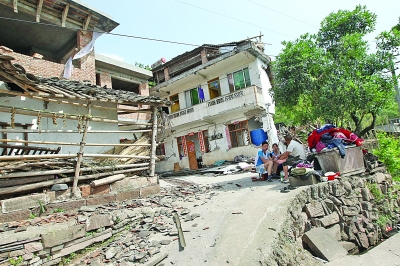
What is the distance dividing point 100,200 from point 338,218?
19.1 feet

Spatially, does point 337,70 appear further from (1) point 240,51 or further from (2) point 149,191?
(2) point 149,191

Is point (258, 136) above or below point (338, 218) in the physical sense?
above

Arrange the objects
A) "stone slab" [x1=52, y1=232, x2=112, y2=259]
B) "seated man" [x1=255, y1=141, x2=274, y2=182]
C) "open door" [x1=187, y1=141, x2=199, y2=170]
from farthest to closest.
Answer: "open door" [x1=187, y1=141, x2=199, y2=170] < "seated man" [x1=255, y1=141, x2=274, y2=182] < "stone slab" [x1=52, y1=232, x2=112, y2=259]

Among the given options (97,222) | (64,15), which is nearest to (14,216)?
(97,222)

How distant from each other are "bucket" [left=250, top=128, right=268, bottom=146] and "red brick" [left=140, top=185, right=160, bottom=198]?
10.3 m

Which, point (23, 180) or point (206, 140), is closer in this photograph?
point (23, 180)

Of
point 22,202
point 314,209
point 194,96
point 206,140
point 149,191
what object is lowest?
point 314,209

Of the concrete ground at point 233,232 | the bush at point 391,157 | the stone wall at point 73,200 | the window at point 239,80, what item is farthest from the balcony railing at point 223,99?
the concrete ground at point 233,232

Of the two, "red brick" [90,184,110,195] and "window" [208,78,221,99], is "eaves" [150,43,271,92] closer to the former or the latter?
"window" [208,78,221,99]

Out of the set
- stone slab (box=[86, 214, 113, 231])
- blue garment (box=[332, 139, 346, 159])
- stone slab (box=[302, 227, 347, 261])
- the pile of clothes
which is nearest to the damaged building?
the pile of clothes

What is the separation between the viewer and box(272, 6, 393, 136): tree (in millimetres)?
9297

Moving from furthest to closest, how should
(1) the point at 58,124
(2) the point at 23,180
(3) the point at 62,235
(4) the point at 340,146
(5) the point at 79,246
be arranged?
(1) the point at 58,124 < (4) the point at 340,146 < (2) the point at 23,180 < (5) the point at 79,246 < (3) the point at 62,235

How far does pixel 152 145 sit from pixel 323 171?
203 inches

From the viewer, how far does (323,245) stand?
14.0ft
